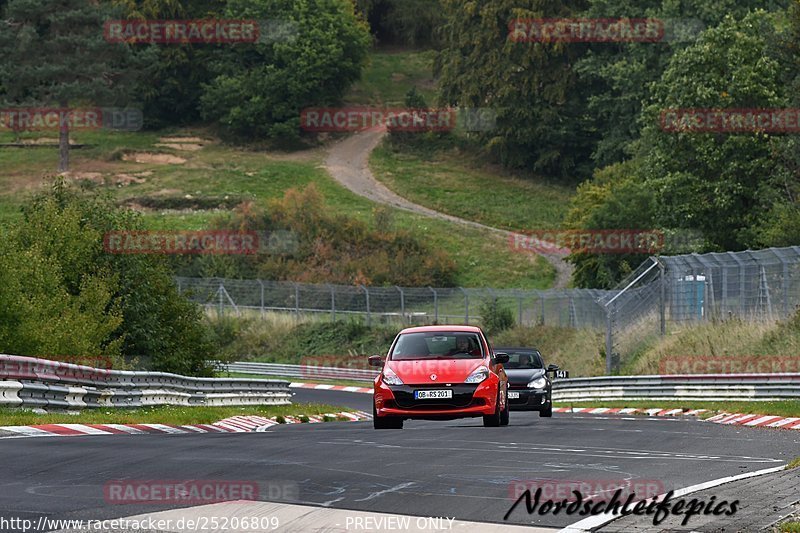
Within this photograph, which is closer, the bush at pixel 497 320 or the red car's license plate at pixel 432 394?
the red car's license plate at pixel 432 394

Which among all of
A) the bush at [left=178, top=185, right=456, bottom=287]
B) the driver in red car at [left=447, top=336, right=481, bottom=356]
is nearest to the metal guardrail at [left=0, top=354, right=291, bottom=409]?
the driver in red car at [left=447, top=336, right=481, bottom=356]

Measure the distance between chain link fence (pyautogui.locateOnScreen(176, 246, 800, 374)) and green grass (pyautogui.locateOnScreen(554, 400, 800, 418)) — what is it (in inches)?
141

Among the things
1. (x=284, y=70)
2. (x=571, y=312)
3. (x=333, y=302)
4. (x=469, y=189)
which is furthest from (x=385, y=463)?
(x=284, y=70)

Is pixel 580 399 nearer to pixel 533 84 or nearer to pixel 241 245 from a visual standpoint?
pixel 241 245

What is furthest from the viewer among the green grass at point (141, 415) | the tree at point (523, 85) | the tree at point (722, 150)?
the tree at point (523, 85)

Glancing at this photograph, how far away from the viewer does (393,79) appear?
12012 centimetres

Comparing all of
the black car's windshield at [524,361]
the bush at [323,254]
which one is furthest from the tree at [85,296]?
the bush at [323,254]

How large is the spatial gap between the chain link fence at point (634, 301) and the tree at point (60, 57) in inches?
1536

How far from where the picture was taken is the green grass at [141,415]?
20.1 meters

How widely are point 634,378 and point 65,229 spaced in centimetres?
1413

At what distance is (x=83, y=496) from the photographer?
10930 mm

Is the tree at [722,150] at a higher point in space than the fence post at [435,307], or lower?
higher

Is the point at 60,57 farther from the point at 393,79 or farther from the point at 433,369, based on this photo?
the point at 433,369

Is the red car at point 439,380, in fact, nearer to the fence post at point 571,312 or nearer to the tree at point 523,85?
the fence post at point 571,312
